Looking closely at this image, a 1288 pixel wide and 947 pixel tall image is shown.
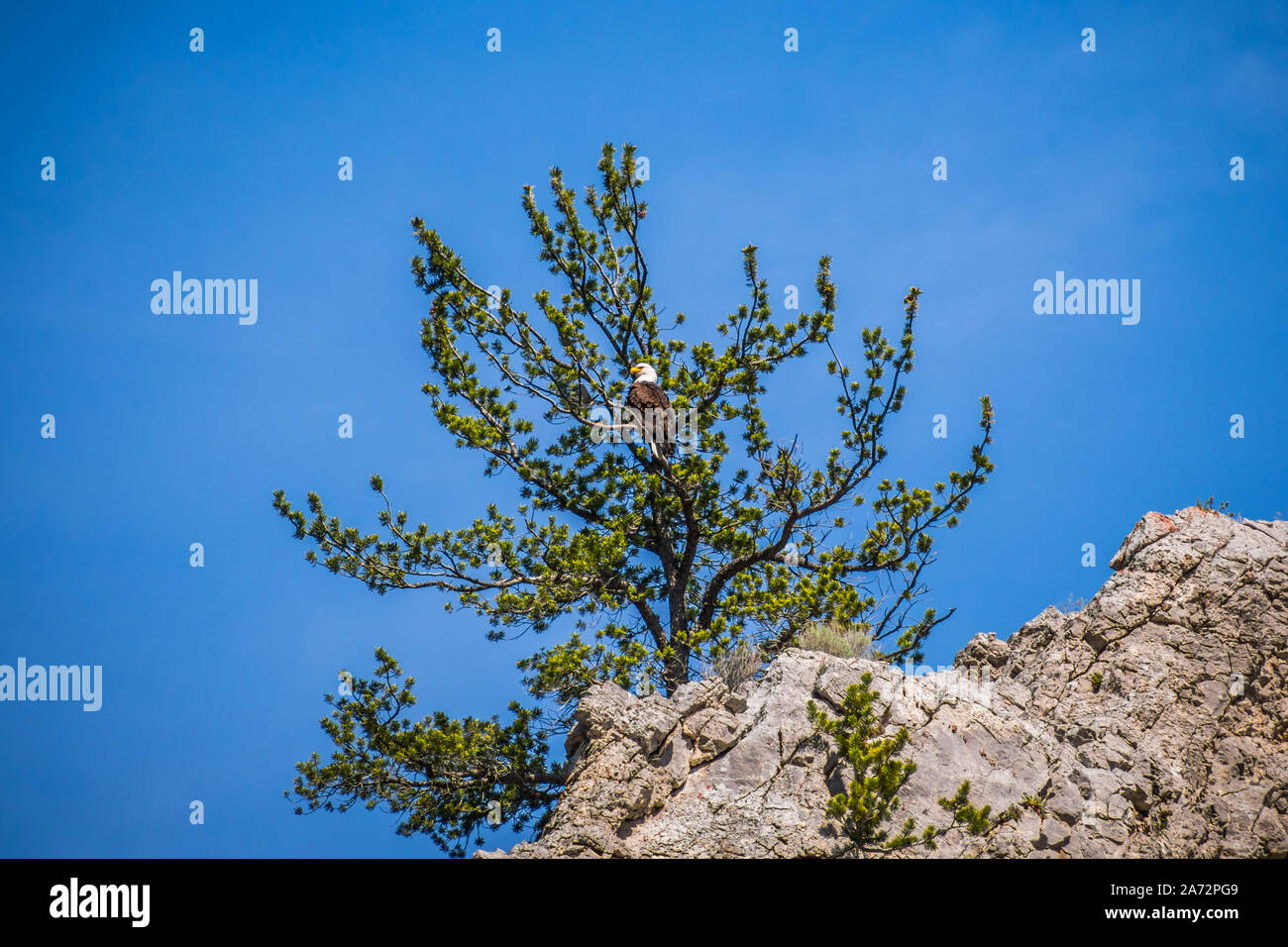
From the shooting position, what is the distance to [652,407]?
16.1m

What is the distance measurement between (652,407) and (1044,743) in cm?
784

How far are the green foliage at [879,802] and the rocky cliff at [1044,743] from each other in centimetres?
24

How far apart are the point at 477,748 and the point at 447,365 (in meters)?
6.68

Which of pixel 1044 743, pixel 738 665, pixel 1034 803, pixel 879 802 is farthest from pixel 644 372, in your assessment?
pixel 1034 803

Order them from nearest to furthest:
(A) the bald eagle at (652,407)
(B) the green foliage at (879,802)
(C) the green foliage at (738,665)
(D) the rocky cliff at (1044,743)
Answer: (B) the green foliage at (879,802) < (D) the rocky cliff at (1044,743) < (C) the green foliage at (738,665) < (A) the bald eagle at (652,407)

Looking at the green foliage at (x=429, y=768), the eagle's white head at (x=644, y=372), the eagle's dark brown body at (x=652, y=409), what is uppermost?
the eagle's white head at (x=644, y=372)

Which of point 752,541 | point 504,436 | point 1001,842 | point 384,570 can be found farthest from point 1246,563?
point 384,570

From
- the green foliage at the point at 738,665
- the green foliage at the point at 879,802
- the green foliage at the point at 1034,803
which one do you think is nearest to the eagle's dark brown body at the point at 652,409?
the green foliage at the point at 738,665

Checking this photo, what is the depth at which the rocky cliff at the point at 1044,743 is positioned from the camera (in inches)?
408

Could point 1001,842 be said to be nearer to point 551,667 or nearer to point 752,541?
point 551,667

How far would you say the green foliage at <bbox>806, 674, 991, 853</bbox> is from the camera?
9703 millimetres

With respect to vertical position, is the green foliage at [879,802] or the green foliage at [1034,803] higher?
the green foliage at [879,802]

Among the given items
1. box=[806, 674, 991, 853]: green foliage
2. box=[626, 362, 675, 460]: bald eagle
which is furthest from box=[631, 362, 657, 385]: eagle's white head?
box=[806, 674, 991, 853]: green foliage

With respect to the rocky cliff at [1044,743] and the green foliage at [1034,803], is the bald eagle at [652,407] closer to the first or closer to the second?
the rocky cliff at [1044,743]
